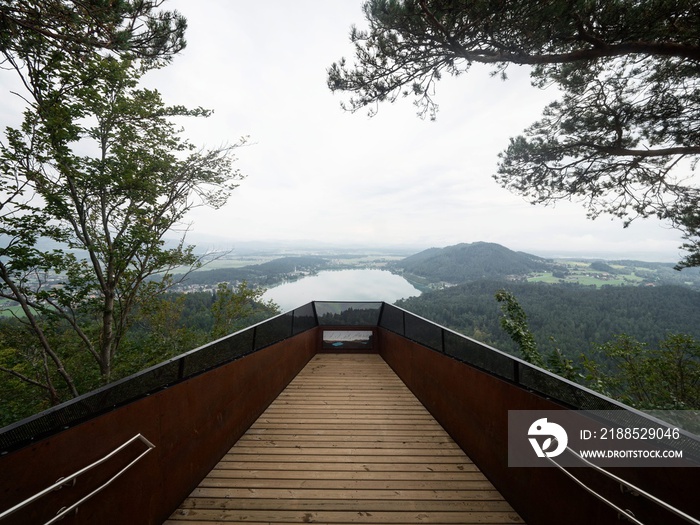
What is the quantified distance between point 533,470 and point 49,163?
1003 centimetres

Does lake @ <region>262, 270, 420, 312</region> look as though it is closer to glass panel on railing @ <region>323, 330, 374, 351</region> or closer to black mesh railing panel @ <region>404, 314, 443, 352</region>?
glass panel on railing @ <region>323, 330, 374, 351</region>

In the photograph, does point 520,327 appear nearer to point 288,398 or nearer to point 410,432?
point 410,432

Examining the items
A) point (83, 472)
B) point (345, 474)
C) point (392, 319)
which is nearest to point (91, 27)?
point (83, 472)

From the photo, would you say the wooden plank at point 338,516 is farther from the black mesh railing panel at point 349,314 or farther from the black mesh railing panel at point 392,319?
the black mesh railing panel at point 349,314

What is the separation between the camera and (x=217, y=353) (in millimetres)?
2895

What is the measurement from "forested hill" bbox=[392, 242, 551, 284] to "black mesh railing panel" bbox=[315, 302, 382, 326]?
3805 inches

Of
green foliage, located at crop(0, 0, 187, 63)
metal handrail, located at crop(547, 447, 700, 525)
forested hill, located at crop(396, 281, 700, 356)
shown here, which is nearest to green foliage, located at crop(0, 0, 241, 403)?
green foliage, located at crop(0, 0, 187, 63)

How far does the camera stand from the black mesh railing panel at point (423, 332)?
378cm

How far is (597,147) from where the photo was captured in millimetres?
5809

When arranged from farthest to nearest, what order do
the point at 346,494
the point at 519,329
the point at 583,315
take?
the point at 583,315
the point at 519,329
the point at 346,494

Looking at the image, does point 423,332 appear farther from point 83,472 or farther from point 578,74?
point 578,74

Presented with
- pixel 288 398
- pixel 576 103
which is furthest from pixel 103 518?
pixel 576 103

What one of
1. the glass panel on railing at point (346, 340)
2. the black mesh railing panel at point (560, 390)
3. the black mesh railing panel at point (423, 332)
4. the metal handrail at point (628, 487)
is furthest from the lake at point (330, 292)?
the metal handrail at point (628, 487)

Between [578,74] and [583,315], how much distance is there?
144ft
